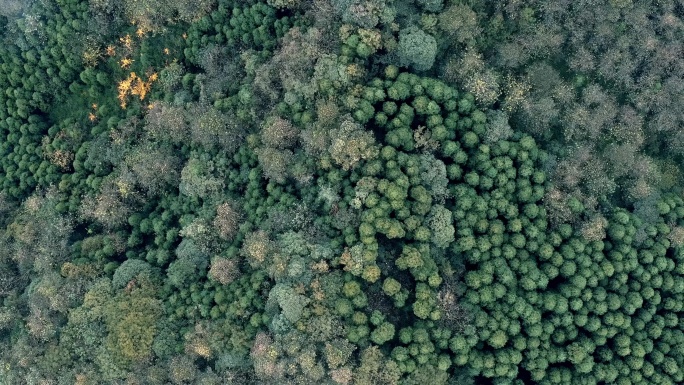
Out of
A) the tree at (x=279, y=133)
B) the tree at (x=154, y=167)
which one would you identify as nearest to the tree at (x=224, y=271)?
the tree at (x=279, y=133)

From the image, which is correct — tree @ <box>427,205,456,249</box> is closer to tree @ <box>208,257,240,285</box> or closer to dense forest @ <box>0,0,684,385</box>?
dense forest @ <box>0,0,684,385</box>

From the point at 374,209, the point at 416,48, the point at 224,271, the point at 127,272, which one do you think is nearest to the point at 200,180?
the point at 224,271

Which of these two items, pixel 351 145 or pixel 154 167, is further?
pixel 154 167

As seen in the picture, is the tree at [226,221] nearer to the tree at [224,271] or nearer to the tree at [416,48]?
the tree at [224,271]

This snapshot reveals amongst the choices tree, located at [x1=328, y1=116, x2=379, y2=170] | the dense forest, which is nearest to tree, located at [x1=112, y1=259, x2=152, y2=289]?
the dense forest

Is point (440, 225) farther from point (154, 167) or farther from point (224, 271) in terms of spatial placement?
point (154, 167)

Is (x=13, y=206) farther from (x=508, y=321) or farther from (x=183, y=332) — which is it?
(x=508, y=321)

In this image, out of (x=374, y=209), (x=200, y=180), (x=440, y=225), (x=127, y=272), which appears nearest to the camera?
(x=374, y=209)

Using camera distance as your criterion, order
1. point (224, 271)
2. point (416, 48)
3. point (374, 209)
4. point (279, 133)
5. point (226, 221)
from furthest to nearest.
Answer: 1. point (226, 221)
2. point (279, 133)
3. point (416, 48)
4. point (224, 271)
5. point (374, 209)

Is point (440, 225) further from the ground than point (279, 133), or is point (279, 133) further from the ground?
point (279, 133)

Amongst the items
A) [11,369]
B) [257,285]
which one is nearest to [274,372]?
[257,285]
